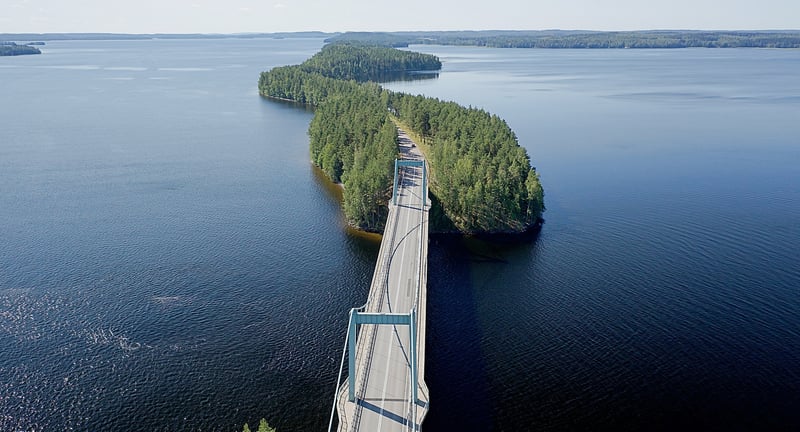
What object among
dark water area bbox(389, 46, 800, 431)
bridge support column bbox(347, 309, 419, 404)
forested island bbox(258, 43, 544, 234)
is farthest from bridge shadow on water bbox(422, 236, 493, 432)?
forested island bbox(258, 43, 544, 234)

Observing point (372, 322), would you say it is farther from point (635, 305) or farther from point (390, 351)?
point (635, 305)

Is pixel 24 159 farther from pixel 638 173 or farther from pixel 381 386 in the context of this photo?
pixel 638 173

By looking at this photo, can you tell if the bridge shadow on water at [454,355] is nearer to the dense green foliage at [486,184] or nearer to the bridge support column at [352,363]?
the bridge support column at [352,363]

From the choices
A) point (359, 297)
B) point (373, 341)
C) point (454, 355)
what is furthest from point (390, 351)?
point (359, 297)

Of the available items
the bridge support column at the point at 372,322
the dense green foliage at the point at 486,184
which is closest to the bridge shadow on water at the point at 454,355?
the bridge support column at the point at 372,322

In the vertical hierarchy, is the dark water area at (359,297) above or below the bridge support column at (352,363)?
below

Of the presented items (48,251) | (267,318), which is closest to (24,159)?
(48,251)

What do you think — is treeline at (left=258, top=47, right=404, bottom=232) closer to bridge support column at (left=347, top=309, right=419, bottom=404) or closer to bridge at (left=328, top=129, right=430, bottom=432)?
bridge at (left=328, top=129, right=430, bottom=432)
